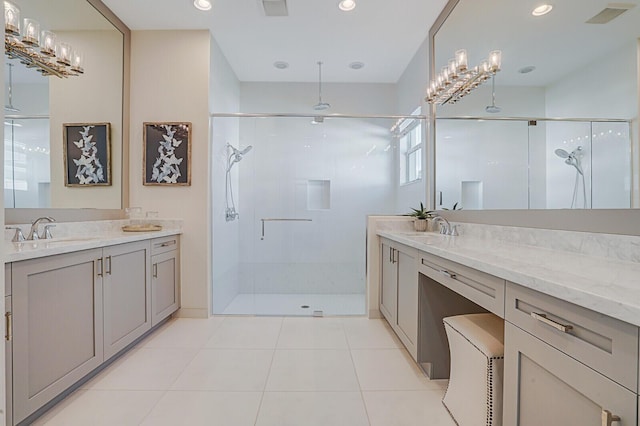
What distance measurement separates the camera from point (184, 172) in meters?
3.28

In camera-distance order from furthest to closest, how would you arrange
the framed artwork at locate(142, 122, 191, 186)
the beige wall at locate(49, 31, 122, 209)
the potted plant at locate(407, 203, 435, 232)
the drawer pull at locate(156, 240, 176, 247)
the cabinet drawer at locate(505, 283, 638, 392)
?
the framed artwork at locate(142, 122, 191, 186) → the potted plant at locate(407, 203, 435, 232) → the drawer pull at locate(156, 240, 176, 247) → the beige wall at locate(49, 31, 122, 209) → the cabinet drawer at locate(505, 283, 638, 392)

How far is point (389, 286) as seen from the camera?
2.89m

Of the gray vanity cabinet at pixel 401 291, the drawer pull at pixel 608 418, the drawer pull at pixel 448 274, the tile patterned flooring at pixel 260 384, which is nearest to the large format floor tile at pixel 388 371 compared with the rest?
the tile patterned flooring at pixel 260 384

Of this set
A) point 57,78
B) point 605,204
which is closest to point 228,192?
point 57,78

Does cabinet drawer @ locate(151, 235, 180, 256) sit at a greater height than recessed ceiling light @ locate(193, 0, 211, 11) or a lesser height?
lesser

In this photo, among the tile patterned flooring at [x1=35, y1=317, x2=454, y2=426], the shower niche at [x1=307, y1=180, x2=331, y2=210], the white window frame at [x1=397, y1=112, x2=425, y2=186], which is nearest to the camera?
the tile patterned flooring at [x1=35, y1=317, x2=454, y2=426]

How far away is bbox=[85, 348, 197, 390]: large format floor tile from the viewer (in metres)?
2.01

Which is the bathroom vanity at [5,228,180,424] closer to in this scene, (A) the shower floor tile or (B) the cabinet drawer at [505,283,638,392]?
(A) the shower floor tile

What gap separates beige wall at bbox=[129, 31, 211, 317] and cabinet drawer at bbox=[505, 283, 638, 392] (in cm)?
287

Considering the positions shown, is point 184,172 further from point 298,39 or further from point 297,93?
point 297,93

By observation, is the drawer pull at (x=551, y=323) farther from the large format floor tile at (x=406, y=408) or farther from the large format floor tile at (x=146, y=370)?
the large format floor tile at (x=146, y=370)

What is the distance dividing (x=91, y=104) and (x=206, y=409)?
8.51 ft

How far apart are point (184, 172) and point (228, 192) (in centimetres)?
63

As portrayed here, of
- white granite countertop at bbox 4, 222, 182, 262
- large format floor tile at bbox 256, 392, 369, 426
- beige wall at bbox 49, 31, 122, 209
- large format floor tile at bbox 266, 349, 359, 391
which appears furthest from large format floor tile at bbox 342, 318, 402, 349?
beige wall at bbox 49, 31, 122, 209
